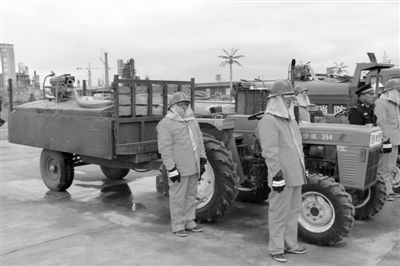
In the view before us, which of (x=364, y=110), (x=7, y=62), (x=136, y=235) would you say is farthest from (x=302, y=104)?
(x=7, y=62)

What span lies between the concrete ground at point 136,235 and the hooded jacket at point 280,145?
0.94 m

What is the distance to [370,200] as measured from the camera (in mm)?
6078

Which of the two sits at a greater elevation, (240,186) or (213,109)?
(213,109)

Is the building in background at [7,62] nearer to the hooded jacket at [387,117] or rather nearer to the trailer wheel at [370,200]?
A: the hooded jacket at [387,117]

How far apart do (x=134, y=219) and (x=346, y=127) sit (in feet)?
10.6

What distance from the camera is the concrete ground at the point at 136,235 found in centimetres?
476

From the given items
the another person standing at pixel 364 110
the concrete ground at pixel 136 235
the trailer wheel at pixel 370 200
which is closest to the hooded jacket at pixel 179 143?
the concrete ground at pixel 136 235

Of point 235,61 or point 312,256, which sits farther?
point 235,61

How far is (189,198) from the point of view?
5.76 metres

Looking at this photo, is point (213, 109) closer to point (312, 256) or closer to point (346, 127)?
point (346, 127)

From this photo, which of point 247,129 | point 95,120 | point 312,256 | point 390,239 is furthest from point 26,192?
point 390,239

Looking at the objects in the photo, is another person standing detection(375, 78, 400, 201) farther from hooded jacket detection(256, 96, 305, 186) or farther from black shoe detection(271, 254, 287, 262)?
black shoe detection(271, 254, 287, 262)

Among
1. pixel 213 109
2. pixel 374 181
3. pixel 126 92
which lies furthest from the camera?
pixel 213 109

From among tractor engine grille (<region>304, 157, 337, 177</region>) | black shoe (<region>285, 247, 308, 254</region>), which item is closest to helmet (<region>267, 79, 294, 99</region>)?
tractor engine grille (<region>304, 157, 337, 177</region>)
